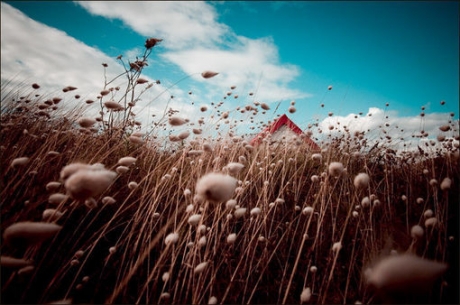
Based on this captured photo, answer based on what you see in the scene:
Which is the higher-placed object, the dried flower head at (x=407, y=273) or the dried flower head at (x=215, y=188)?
the dried flower head at (x=215, y=188)

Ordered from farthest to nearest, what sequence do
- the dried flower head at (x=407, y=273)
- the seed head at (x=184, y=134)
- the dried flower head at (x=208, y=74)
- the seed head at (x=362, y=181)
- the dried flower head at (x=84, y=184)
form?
the dried flower head at (x=208, y=74) < the seed head at (x=184, y=134) < the seed head at (x=362, y=181) < the dried flower head at (x=84, y=184) < the dried flower head at (x=407, y=273)

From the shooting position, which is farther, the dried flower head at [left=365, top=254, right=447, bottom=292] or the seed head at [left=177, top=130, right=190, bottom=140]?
the seed head at [left=177, top=130, right=190, bottom=140]

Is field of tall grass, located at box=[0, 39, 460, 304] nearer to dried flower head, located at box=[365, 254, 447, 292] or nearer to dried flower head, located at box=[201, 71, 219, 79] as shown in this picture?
dried flower head, located at box=[365, 254, 447, 292]

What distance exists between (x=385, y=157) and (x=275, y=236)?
226 cm

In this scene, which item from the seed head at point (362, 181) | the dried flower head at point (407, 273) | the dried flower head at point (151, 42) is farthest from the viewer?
the dried flower head at point (151, 42)

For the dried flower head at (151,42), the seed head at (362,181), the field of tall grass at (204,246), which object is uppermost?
the dried flower head at (151,42)

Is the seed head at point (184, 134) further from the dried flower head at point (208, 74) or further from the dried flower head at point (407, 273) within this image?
the dried flower head at point (407, 273)

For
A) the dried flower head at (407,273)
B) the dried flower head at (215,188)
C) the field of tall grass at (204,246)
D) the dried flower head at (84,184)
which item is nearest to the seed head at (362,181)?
the field of tall grass at (204,246)

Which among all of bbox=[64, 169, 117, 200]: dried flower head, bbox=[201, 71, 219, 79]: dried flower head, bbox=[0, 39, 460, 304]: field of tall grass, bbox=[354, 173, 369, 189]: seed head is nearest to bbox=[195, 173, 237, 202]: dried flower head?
bbox=[0, 39, 460, 304]: field of tall grass

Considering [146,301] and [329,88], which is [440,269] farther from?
[329,88]

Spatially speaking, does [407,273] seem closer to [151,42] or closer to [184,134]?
[184,134]

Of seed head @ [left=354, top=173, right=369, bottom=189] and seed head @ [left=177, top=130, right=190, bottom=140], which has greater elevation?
seed head @ [left=177, top=130, right=190, bottom=140]

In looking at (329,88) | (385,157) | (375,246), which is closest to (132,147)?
(375,246)

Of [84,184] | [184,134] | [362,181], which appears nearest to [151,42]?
[184,134]
